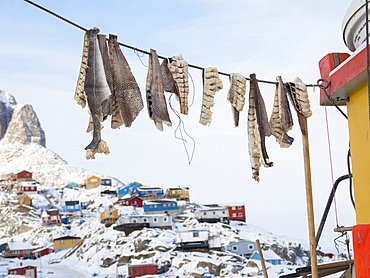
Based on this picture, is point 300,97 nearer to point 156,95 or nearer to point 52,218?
point 156,95

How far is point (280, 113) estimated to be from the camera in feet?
19.6

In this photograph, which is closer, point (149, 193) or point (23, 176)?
point (149, 193)

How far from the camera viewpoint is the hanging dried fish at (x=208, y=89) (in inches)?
215

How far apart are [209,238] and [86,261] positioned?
1519cm

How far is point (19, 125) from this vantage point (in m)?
151

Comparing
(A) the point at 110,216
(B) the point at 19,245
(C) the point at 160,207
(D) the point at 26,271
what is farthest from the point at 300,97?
(B) the point at 19,245

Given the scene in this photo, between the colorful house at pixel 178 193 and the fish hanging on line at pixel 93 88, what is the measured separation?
8037 cm

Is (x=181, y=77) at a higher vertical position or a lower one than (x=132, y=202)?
higher

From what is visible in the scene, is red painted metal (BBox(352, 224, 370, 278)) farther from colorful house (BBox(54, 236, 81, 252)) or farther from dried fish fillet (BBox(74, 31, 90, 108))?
colorful house (BBox(54, 236, 81, 252))

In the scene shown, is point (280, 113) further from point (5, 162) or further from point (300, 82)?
point (5, 162)

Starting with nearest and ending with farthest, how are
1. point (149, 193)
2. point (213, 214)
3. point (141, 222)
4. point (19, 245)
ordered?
1. point (141, 222)
2. point (19, 245)
3. point (213, 214)
4. point (149, 193)

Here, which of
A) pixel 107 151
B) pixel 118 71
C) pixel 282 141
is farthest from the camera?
pixel 282 141

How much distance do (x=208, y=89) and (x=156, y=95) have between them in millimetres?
836

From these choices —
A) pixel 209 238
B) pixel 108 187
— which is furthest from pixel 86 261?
pixel 108 187
